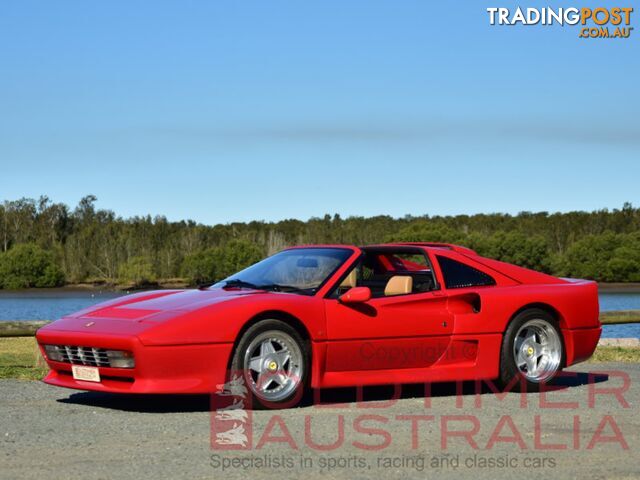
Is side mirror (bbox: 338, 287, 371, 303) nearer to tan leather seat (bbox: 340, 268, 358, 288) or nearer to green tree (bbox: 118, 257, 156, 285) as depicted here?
tan leather seat (bbox: 340, 268, 358, 288)

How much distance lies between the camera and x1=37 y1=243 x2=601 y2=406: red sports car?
300 inches

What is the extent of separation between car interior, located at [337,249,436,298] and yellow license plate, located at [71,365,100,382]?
6.84 ft

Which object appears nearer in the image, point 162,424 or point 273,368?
point 162,424

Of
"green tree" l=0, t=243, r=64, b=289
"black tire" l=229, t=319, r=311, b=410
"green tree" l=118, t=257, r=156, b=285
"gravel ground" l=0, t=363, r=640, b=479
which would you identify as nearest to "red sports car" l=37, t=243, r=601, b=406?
"black tire" l=229, t=319, r=311, b=410

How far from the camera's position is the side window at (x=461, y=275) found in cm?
923

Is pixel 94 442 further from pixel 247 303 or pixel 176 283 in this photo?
pixel 176 283

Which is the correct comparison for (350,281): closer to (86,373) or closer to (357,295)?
(357,295)

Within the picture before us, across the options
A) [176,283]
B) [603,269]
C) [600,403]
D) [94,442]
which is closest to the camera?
[94,442]

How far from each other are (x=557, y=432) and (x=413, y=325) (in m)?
2.10

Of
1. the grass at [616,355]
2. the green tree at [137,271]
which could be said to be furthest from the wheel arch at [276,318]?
the green tree at [137,271]

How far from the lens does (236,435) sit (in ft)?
21.3

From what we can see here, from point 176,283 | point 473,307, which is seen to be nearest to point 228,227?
point 176,283

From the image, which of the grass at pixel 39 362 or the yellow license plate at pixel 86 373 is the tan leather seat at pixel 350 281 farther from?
the grass at pixel 39 362

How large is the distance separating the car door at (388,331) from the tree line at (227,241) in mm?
116109
